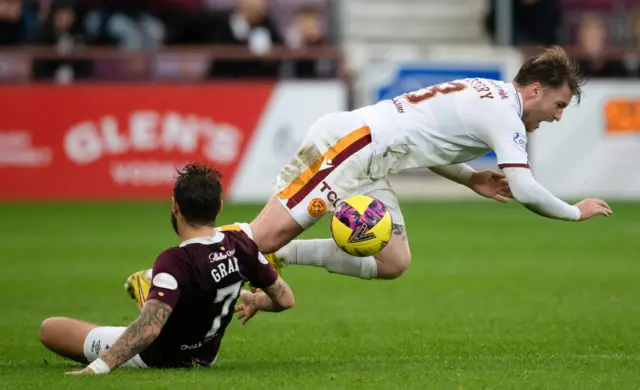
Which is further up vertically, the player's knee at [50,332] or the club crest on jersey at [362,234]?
the club crest on jersey at [362,234]

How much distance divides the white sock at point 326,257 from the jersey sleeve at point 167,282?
5.98ft

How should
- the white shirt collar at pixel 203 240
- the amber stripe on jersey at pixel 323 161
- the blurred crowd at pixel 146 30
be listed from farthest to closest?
the blurred crowd at pixel 146 30
the amber stripe on jersey at pixel 323 161
the white shirt collar at pixel 203 240

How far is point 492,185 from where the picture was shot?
850cm

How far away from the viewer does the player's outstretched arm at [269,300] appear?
22.9 ft

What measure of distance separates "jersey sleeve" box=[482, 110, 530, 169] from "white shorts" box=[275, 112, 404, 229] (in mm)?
798

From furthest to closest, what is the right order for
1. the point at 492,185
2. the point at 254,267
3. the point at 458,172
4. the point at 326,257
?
the point at 458,172, the point at 492,185, the point at 326,257, the point at 254,267

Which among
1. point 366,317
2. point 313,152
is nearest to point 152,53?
point 366,317

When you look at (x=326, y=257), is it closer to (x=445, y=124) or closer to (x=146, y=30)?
(x=445, y=124)

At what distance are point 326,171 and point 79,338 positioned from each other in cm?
196

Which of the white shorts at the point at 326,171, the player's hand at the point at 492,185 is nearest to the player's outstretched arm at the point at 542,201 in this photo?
the player's hand at the point at 492,185

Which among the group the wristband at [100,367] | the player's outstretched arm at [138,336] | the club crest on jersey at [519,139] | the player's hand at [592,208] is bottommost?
the wristband at [100,367]

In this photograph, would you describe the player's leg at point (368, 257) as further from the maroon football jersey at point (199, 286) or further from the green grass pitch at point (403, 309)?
the maroon football jersey at point (199, 286)

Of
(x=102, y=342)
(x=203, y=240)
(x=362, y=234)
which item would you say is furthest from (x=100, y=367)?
(x=362, y=234)

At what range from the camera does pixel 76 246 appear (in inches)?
A: 589
